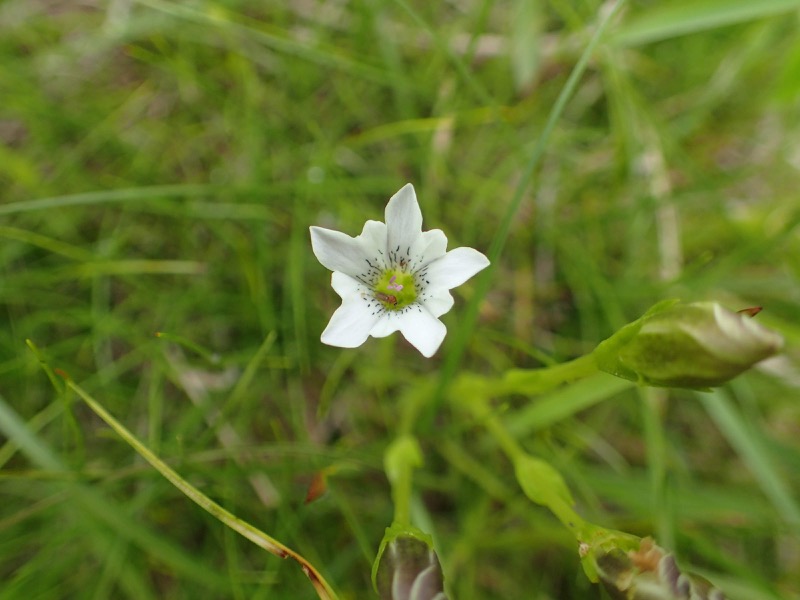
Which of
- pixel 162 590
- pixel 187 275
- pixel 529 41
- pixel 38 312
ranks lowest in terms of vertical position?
pixel 162 590

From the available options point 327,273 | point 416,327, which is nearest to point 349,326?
point 416,327

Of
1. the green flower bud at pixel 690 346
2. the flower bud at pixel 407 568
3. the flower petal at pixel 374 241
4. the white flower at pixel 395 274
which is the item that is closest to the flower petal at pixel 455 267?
Answer: the white flower at pixel 395 274

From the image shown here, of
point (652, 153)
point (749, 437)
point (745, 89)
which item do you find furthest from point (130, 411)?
point (745, 89)

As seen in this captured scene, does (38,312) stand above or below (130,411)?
above

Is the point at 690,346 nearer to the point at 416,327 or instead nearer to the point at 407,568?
the point at 416,327

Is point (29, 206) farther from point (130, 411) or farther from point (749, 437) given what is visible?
point (749, 437)

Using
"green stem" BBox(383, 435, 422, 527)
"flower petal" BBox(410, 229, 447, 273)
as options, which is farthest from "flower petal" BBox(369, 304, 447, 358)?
"green stem" BBox(383, 435, 422, 527)
